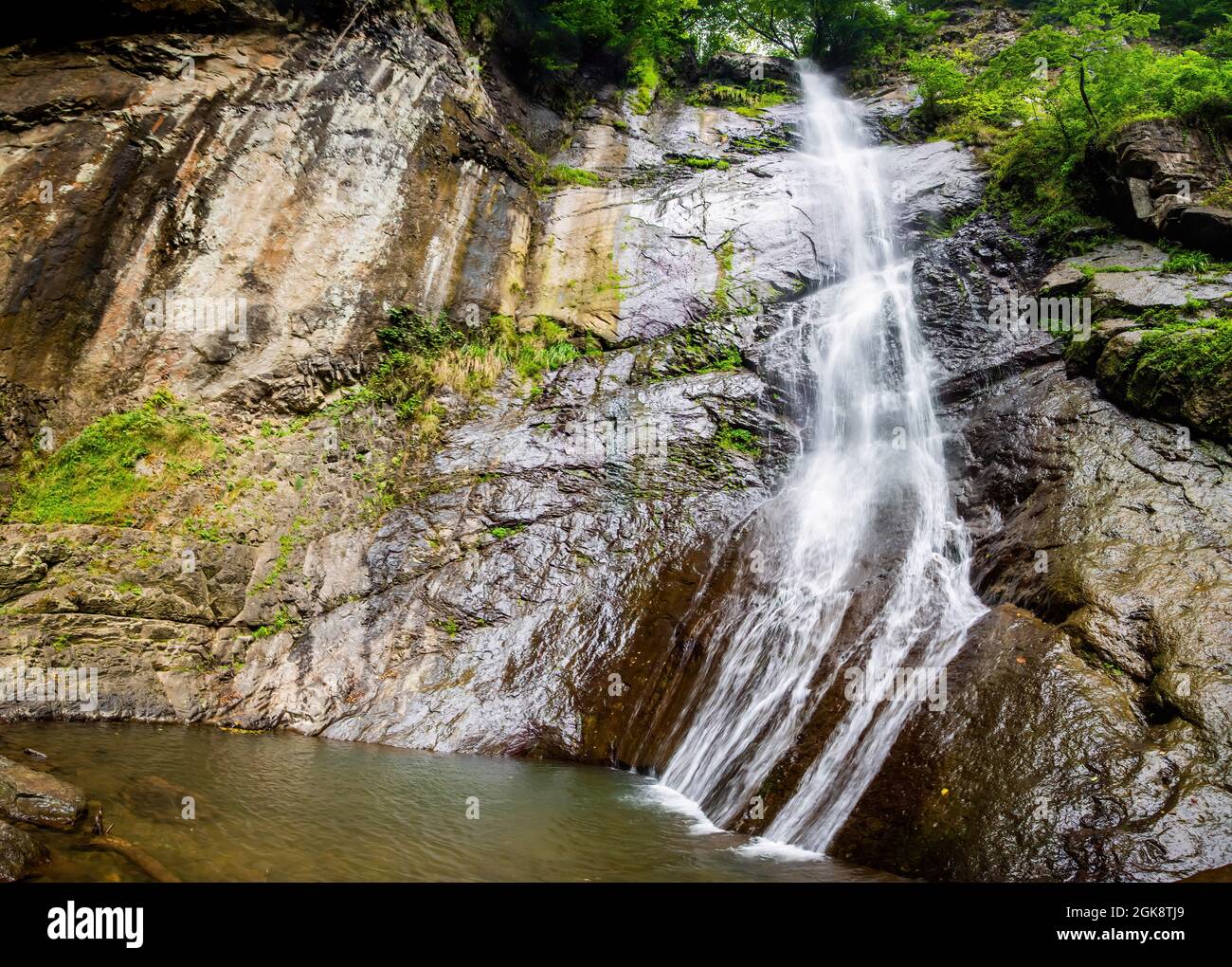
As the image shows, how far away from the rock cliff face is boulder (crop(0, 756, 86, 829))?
3294 mm

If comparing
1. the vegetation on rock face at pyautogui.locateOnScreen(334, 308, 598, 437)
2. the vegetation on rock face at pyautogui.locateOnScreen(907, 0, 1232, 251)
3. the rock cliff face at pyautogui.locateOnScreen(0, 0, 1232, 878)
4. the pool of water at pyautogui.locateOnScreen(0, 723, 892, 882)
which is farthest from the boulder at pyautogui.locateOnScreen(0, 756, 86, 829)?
the vegetation on rock face at pyautogui.locateOnScreen(907, 0, 1232, 251)

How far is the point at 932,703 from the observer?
5.61 m

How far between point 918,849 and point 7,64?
14931 mm

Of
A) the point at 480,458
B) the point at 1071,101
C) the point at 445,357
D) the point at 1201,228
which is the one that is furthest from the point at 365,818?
the point at 1071,101

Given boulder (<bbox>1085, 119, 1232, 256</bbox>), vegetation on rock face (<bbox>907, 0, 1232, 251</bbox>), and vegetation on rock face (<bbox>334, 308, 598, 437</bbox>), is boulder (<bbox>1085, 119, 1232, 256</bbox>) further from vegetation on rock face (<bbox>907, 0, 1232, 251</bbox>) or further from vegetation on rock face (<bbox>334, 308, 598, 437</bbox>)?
vegetation on rock face (<bbox>334, 308, 598, 437</bbox>)

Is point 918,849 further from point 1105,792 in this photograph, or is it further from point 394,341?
point 394,341

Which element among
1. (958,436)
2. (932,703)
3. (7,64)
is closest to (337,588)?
(932,703)

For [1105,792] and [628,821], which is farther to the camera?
[628,821]

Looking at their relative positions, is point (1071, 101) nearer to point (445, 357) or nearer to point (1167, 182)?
point (1167, 182)

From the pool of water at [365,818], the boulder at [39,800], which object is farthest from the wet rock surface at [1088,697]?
the boulder at [39,800]

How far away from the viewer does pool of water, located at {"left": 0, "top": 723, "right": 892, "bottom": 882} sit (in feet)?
12.5

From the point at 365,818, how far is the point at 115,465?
22.2ft
